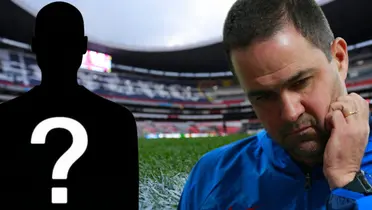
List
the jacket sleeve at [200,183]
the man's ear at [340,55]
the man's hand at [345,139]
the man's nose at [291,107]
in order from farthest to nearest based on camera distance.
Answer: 1. the jacket sleeve at [200,183]
2. the man's ear at [340,55]
3. the man's nose at [291,107]
4. the man's hand at [345,139]

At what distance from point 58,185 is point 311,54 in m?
0.98

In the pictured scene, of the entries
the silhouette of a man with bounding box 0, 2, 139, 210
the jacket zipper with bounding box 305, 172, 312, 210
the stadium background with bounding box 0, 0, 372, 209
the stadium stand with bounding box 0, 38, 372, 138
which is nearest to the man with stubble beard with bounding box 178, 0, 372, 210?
the jacket zipper with bounding box 305, 172, 312, 210

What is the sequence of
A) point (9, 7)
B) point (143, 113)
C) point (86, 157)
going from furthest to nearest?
point (143, 113) → point (9, 7) → point (86, 157)

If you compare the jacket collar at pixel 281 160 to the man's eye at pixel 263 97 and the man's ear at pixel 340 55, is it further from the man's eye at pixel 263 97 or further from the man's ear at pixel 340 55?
the man's ear at pixel 340 55

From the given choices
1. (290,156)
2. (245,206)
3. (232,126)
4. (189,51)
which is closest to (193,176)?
(245,206)

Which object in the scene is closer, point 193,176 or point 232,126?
point 193,176

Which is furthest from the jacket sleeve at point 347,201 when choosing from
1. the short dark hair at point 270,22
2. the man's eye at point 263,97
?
the short dark hair at point 270,22

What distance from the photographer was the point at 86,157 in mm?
1313

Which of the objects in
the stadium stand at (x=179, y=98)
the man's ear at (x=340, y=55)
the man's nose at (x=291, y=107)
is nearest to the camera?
the man's nose at (x=291, y=107)

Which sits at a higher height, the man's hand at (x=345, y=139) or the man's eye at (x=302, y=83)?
the man's eye at (x=302, y=83)

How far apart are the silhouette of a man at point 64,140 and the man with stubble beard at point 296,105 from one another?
1.38ft

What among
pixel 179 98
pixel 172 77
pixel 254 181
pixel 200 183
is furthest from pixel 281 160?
pixel 172 77

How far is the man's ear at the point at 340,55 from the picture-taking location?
1.34 metres

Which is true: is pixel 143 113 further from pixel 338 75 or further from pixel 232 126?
pixel 338 75
